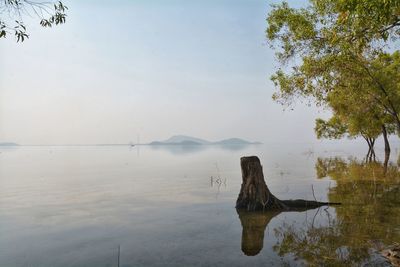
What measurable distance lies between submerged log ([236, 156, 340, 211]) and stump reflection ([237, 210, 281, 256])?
1.83 feet

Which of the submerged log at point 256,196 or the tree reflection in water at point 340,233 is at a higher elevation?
the submerged log at point 256,196

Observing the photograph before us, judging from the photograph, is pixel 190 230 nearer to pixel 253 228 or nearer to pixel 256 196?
pixel 253 228

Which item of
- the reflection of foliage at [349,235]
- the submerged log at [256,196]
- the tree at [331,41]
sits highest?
the tree at [331,41]

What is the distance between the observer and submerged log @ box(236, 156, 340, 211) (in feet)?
56.0

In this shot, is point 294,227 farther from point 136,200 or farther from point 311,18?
point 311,18

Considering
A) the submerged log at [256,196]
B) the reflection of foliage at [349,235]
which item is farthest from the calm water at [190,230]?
the submerged log at [256,196]

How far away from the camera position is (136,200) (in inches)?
848

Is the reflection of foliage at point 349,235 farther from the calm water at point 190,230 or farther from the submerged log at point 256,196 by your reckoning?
the submerged log at point 256,196

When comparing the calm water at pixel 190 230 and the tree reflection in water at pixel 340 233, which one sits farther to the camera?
the calm water at pixel 190 230

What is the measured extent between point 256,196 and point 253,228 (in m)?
3.42

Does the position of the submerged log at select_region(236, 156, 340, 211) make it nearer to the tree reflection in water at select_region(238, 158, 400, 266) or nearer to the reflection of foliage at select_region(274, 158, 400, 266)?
the tree reflection in water at select_region(238, 158, 400, 266)

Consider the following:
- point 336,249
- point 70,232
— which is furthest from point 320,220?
point 70,232

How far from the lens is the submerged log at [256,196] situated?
17.1 meters

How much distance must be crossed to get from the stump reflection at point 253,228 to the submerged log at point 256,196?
1.83ft
